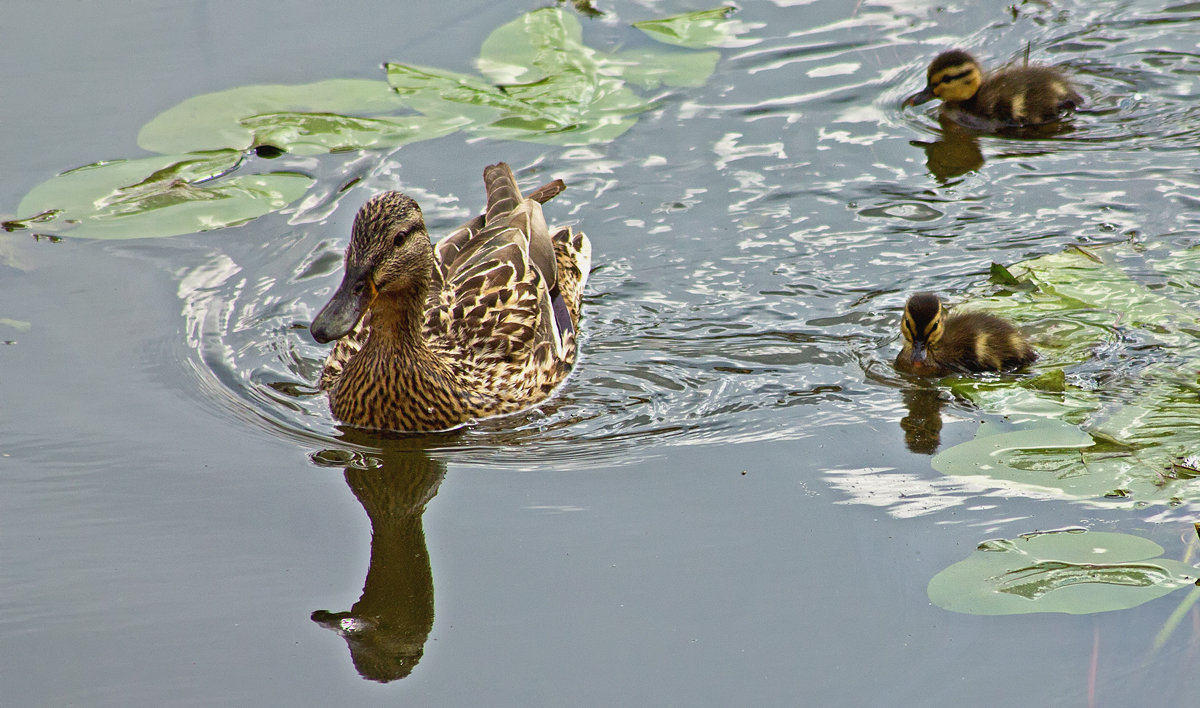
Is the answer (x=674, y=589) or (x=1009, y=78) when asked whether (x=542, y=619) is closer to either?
(x=674, y=589)

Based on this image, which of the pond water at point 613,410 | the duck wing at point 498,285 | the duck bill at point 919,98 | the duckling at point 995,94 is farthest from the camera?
the duck bill at point 919,98

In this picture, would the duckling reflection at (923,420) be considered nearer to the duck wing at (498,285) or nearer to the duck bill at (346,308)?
the duck wing at (498,285)

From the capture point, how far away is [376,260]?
425cm

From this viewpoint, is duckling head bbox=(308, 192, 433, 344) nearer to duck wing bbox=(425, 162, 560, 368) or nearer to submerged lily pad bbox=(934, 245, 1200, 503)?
duck wing bbox=(425, 162, 560, 368)

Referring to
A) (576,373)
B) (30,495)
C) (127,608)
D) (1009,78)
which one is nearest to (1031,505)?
(576,373)

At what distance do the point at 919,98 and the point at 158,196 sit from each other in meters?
3.70

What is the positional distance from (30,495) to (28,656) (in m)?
0.80

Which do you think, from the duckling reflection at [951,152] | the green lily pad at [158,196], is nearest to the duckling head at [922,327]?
the duckling reflection at [951,152]

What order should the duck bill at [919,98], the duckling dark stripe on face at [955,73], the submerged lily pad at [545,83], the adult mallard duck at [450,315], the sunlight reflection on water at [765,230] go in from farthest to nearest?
the duck bill at [919,98]
the duckling dark stripe on face at [955,73]
the submerged lily pad at [545,83]
the sunlight reflection on water at [765,230]
the adult mallard duck at [450,315]

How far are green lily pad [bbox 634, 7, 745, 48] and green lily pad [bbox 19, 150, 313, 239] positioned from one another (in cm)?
215

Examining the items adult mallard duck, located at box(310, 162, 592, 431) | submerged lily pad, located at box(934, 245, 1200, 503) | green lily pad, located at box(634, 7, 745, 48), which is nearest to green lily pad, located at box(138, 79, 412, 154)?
adult mallard duck, located at box(310, 162, 592, 431)

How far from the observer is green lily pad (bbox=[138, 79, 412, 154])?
602cm

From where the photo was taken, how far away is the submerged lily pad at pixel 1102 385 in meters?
3.99

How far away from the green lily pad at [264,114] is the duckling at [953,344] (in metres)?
2.52
